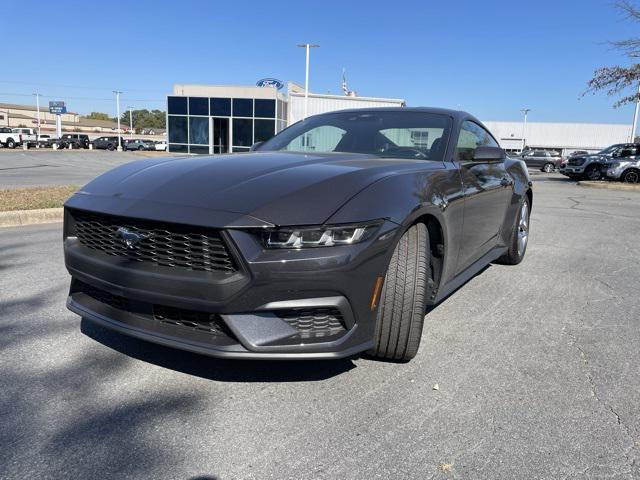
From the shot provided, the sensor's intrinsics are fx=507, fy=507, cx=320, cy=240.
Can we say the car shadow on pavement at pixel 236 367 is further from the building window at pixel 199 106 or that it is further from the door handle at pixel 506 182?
the building window at pixel 199 106

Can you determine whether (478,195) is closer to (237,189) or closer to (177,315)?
(237,189)

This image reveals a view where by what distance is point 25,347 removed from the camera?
2973 millimetres

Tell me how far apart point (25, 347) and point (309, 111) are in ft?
92.1

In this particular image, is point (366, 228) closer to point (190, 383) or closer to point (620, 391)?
point (190, 383)

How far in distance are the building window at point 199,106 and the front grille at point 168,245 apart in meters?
33.9

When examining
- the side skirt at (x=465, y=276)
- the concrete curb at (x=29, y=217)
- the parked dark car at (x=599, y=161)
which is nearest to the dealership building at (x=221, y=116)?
the parked dark car at (x=599, y=161)

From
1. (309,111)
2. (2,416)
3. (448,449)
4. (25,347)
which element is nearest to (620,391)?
(448,449)

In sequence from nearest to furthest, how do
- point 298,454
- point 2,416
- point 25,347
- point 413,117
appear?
point 298,454, point 2,416, point 25,347, point 413,117

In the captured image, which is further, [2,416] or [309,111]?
[309,111]

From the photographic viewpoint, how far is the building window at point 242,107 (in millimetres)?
34438

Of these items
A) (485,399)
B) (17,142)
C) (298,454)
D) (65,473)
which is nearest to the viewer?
(65,473)

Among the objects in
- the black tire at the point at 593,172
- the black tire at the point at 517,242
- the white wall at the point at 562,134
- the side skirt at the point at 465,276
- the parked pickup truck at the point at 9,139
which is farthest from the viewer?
the white wall at the point at 562,134

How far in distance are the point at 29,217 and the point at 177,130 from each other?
29.5 m

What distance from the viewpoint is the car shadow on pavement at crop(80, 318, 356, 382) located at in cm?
271
